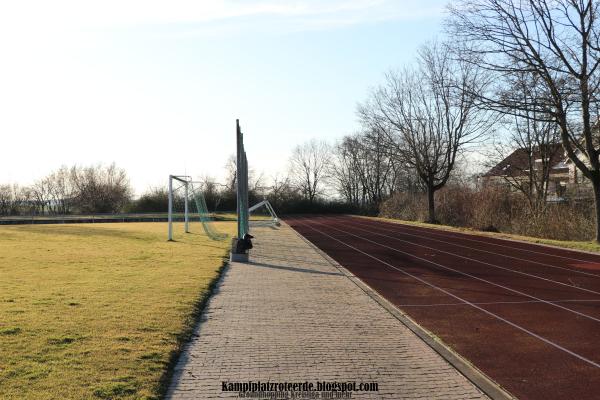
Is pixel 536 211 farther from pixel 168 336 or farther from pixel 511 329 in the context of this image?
pixel 168 336

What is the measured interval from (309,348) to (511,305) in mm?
4619

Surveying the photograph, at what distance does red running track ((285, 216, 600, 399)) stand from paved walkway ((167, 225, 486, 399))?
63 centimetres

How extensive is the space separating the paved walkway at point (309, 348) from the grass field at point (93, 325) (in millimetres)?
334

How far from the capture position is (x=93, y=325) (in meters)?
7.02

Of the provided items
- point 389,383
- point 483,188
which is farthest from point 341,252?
point 483,188

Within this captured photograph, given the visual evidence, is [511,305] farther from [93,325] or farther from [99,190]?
[99,190]

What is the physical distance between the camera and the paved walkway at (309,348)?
5.05m

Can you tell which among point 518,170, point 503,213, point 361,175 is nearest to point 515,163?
point 518,170

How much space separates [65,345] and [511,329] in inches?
222

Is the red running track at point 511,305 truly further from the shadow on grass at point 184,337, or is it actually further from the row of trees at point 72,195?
the row of trees at point 72,195

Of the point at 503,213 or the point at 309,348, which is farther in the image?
the point at 503,213

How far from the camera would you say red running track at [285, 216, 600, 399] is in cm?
562

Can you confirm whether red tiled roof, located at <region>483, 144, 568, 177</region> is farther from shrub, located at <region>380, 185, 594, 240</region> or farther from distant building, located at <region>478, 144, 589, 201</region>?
shrub, located at <region>380, 185, 594, 240</region>

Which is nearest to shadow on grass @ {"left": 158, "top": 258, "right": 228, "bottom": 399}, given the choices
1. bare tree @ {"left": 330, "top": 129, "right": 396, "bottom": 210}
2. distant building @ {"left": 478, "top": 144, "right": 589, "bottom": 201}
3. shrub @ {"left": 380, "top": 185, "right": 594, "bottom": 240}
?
shrub @ {"left": 380, "top": 185, "right": 594, "bottom": 240}
